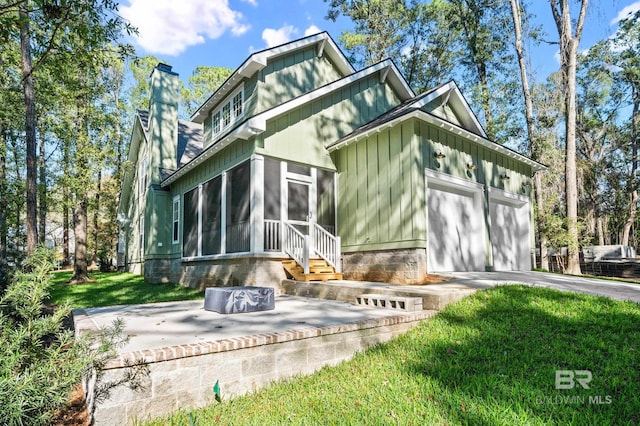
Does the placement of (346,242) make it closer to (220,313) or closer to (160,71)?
(220,313)

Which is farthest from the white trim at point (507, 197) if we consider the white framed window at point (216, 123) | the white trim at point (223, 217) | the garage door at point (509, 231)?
the white framed window at point (216, 123)

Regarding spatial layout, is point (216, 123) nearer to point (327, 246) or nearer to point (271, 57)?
point (271, 57)

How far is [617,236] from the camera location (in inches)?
1369

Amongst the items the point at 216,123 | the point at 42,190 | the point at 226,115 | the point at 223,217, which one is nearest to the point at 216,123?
the point at 216,123

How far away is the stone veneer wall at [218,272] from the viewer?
314 inches

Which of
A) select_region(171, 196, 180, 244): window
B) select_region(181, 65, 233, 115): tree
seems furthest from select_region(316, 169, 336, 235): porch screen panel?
select_region(181, 65, 233, 115): tree

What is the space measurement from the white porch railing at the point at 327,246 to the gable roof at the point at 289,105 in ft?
8.78

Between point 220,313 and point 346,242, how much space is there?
4.31 m

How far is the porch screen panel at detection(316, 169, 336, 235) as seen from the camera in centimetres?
907

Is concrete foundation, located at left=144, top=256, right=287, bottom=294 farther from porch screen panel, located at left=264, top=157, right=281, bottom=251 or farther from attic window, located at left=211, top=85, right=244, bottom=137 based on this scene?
attic window, located at left=211, top=85, right=244, bottom=137

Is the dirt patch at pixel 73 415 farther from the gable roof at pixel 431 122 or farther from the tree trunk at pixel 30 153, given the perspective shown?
the tree trunk at pixel 30 153

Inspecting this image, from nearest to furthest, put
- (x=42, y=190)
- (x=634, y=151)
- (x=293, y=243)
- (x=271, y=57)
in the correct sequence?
(x=293, y=243) < (x=271, y=57) < (x=42, y=190) < (x=634, y=151)

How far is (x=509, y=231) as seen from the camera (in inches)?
391

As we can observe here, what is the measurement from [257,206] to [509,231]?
702 centimetres
